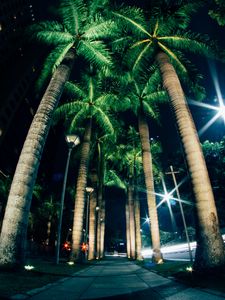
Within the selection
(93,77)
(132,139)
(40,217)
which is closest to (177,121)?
(93,77)

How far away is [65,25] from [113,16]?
2860 millimetres

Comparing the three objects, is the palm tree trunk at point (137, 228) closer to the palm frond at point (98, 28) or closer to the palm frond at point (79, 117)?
the palm frond at point (79, 117)

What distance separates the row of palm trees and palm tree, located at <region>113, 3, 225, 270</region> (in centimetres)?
3

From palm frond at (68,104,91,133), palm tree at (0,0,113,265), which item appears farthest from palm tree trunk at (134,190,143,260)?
palm tree at (0,0,113,265)

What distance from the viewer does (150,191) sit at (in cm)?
1947

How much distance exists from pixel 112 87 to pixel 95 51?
356 inches

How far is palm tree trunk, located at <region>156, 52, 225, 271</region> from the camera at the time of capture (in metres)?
7.86

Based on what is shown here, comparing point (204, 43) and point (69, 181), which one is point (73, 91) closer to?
point (204, 43)

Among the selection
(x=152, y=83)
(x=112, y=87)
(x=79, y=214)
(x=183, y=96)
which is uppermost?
(x=112, y=87)

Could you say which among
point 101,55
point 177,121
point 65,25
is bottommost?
point 177,121

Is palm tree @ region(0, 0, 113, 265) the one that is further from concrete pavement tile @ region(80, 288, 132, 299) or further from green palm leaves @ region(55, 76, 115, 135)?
green palm leaves @ region(55, 76, 115, 135)

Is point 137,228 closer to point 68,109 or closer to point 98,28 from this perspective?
point 68,109

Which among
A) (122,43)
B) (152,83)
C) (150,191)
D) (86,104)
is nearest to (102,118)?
(86,104)

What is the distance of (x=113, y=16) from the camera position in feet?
47.1
